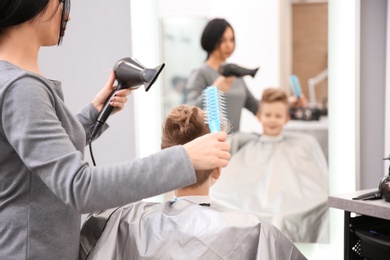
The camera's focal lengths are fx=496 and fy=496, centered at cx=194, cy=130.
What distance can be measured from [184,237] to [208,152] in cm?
49

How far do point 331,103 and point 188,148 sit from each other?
1.96m

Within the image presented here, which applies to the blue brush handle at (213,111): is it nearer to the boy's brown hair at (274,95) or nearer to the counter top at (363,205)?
the counter top at (363,205)

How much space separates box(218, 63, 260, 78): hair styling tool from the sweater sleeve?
6.81 feet

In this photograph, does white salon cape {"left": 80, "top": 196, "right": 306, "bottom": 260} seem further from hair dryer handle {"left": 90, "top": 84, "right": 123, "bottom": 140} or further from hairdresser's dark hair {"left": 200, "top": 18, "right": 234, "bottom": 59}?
hairdresser's dark hair {"left": 200, "top": 18, "right": 234, "bottom": 59}

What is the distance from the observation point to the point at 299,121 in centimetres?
316

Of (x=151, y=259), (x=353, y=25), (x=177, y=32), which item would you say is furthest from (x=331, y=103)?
(x=151, y=259)

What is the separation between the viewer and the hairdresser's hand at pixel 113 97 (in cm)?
164

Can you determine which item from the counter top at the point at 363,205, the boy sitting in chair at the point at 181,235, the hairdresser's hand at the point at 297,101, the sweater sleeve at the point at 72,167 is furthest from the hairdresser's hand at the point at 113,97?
the hairdresser's hand at the point at 297,101

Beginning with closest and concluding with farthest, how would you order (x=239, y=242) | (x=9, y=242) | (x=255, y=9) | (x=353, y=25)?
1. (x=9, y=242)
2. (x=239, y=242)
3. (x=353, y=25)
4. (x=255, y=9)

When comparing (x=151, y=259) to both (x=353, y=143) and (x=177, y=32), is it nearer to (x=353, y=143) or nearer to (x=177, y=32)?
(x=353, y=143)

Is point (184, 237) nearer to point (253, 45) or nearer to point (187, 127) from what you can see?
point (187, 127)

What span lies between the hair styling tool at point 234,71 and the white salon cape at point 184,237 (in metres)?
1.63

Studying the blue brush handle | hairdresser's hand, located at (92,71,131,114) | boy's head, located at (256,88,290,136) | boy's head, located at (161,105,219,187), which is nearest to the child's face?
boy's head, located at (256,88,290,136)

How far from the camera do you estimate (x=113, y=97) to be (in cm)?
164
